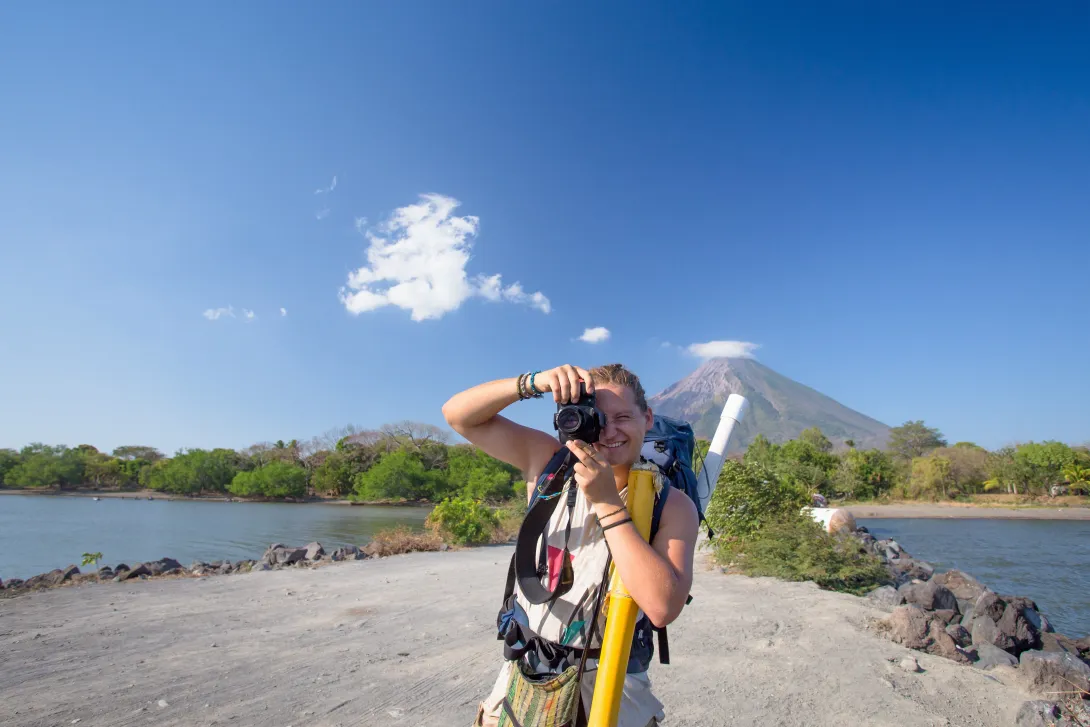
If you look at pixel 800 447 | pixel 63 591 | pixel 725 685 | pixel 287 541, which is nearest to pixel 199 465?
pixel 287 541

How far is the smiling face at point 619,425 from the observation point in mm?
1456

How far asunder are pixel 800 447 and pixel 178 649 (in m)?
44.8

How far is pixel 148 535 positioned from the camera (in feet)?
62.8

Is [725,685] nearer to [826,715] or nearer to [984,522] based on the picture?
[826,715]

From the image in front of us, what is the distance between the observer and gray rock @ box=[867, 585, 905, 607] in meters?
6.76

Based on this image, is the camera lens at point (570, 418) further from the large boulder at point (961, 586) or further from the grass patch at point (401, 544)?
the grass patch at point (401, 544)

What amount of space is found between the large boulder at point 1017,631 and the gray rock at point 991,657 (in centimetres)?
30

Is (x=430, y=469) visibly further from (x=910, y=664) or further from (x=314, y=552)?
(x=910, y=664)

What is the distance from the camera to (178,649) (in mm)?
4738

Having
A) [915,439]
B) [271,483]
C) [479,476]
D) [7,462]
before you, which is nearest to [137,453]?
[7,462]

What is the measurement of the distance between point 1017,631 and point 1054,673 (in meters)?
1.18

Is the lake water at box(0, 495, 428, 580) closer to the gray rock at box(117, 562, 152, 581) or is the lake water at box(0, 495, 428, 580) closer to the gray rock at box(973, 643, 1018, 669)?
the gray rock at box(117, 562, 152, 581)

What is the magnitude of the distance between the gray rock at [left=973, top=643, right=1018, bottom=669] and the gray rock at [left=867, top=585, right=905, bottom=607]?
75.8 inches

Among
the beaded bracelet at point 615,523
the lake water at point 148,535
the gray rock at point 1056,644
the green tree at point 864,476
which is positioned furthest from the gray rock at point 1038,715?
the green tree at point 864,476
